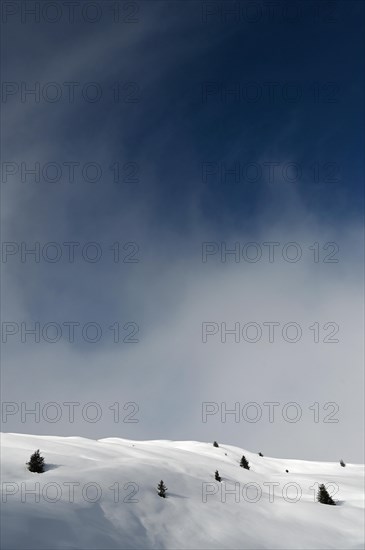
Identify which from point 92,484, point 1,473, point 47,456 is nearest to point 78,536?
point 92,484

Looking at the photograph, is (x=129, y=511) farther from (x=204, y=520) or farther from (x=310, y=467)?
(x=310, y=467)

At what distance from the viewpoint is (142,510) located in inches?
607

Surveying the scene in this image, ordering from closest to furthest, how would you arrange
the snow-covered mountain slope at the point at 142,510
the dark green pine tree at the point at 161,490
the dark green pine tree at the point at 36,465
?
1. the snow-covered mountain slope at the point at 142,510
2. the dark green pine tree at the point at 36,465
3. the dark green pine tree at the point at 161,490

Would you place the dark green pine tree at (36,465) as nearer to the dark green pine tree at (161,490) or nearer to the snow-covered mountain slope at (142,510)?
the snow-covered mountain slope at (142,510)

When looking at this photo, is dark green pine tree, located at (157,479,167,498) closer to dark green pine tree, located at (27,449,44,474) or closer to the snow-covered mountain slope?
the snow-covered mountain slope

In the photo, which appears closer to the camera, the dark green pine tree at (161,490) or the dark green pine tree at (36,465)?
the dark green pine tree at (36,465)

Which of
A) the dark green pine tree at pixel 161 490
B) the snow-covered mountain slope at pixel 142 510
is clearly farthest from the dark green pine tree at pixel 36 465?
the dark green pine tree at pixel 161 490

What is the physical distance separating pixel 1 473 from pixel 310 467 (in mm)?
43145

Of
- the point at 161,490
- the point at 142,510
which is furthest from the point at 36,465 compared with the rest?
the point at 161,490

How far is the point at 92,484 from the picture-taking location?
1653cm

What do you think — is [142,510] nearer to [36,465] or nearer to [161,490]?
[161,490]

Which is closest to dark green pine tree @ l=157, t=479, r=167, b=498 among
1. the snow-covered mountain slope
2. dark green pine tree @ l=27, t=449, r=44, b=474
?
the snow-covered mountain slope

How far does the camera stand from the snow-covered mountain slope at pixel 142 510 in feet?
38.8

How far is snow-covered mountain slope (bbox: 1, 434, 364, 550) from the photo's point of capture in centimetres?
1181
